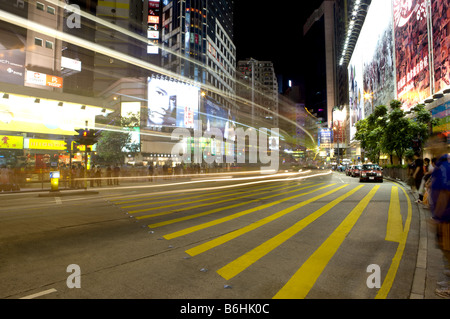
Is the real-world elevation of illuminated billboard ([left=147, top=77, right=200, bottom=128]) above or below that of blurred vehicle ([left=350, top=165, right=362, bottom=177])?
above

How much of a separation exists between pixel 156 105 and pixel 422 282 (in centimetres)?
5233

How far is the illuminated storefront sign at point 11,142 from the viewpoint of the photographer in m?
25.4

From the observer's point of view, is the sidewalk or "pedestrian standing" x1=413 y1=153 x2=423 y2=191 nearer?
the sidewalk

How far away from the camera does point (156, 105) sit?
51.4 meters

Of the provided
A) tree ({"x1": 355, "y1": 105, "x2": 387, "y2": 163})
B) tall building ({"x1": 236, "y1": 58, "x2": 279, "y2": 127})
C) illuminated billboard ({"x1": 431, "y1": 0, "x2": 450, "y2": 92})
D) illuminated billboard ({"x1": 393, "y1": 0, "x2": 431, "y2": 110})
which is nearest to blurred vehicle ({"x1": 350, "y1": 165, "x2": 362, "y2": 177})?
tree ({"x1": 355, "y1": 105, "x2": 387, "y2": 163})

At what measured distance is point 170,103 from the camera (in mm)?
52938

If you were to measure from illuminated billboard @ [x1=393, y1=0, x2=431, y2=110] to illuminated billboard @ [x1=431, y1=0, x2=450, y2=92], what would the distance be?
69.7 inches

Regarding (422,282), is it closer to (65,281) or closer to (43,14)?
(65,281)

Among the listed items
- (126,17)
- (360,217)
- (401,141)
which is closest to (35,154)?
(360,217)

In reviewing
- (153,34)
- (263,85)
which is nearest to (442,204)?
(153,34)

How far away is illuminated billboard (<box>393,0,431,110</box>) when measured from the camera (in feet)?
83.5

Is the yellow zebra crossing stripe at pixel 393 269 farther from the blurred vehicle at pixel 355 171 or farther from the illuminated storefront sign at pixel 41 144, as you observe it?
the illuminated storefront sign at pixel 41 144

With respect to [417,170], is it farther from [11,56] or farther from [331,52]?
[331,52]

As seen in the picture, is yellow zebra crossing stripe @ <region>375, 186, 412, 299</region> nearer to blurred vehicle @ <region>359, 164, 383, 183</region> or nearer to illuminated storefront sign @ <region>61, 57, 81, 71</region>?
blurred vehicle @ <region>359, 164, 383, 183</region>
